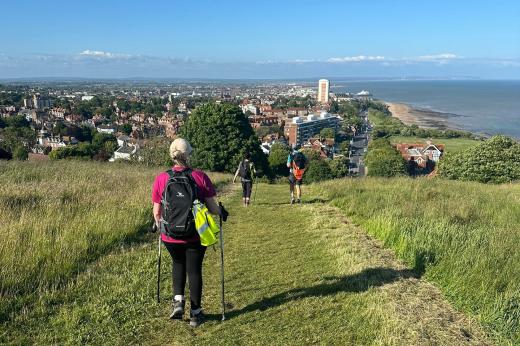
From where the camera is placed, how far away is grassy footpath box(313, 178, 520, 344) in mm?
5184

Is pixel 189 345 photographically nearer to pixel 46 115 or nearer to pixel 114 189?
pixel 114 189

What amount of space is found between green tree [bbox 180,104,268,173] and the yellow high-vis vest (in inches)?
1127

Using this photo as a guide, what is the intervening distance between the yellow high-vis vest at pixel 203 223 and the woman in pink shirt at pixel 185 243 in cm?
12

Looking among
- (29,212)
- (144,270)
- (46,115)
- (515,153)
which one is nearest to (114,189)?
(29,212)

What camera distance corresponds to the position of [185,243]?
442 cm

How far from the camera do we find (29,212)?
25.3 ft

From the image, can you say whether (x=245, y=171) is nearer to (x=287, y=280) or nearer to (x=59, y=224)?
(x=59, y=224)

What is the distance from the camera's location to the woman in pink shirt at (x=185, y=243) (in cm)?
435

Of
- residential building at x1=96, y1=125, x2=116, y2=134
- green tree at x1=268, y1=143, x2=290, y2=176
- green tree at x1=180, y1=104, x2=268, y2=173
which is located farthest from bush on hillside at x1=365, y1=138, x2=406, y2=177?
residential building at x1=96, y1=125, x2=116, y2=134

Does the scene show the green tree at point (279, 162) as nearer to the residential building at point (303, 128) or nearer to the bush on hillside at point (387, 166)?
the bush on hillside at point (387, 166)

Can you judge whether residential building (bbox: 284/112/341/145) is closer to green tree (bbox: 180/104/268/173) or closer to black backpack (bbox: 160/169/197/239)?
green tree (bbox: 180/104/268/173)

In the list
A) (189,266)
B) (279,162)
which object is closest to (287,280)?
(189,266)

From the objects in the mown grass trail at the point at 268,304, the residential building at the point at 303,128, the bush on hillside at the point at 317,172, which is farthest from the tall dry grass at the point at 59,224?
the residential building at the point at 303,128

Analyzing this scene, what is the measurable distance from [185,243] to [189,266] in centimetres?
29
